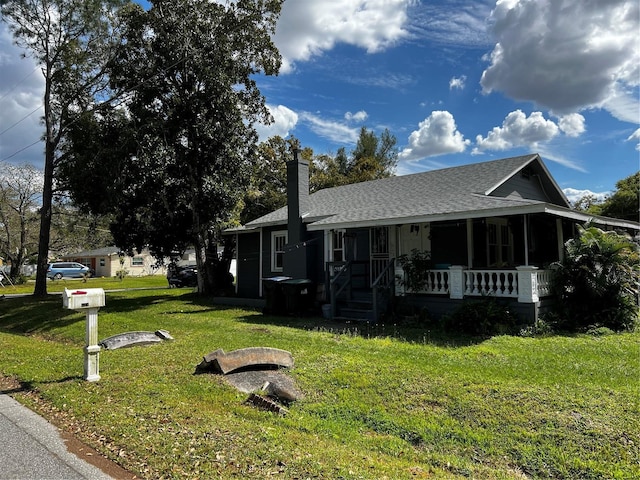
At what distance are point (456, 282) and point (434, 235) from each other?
2.44 meters

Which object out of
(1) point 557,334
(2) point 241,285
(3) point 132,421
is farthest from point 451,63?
(3) point 132,421

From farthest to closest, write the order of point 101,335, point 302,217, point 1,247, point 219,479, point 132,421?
1. point 1,247
2. point 302,217
3. point 101,335
4. point 132,421
5. point 219,479

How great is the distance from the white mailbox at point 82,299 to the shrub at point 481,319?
23.6 feet

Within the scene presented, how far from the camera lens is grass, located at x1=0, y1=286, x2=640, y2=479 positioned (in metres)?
3.93

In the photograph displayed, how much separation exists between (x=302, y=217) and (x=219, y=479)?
12.9 metres

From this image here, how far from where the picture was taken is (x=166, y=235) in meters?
19.6

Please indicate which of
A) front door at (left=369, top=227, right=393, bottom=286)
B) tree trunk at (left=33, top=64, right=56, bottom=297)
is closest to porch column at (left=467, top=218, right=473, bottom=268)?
front door at (left=369, top=227, right=393, bottom=286)

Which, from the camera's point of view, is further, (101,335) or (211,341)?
(101,335)

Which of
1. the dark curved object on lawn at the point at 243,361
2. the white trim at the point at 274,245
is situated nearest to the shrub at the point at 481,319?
the dark curved object on lawn at the point at 243,361

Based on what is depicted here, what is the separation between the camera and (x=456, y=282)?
35.9ft

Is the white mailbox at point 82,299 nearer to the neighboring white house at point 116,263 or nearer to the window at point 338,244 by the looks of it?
the window at point 338,244

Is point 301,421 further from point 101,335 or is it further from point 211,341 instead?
point 101,335

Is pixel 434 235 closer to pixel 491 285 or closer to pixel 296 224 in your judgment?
pixel 491 285

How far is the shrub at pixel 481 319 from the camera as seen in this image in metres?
9.61
